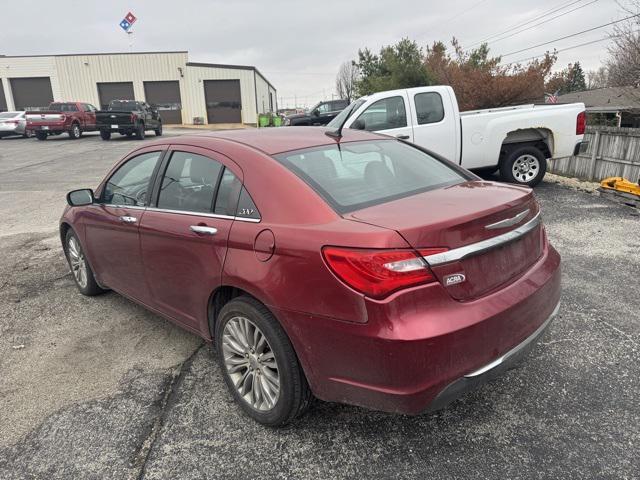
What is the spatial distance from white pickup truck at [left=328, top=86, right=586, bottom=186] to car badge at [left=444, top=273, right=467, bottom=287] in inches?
250

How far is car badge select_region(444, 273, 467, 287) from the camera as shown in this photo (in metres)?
2.14

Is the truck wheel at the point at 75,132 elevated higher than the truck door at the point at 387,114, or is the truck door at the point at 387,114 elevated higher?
the truck door at the point at 387,114

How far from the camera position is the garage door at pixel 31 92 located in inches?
1473

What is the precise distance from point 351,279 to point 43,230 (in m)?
6.68

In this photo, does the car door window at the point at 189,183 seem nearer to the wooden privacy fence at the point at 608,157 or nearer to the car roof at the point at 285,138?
the car roof at the point at 285,138

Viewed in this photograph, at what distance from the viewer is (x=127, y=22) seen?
36719 mm

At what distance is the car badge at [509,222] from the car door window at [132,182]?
2373 mm

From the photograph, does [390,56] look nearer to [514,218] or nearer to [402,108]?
[402,108]

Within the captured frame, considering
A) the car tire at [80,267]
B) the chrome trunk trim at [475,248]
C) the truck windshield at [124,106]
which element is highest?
the truck windshield at [124,106]

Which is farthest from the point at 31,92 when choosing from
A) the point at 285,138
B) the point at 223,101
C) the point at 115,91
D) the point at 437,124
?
the point at 285,138

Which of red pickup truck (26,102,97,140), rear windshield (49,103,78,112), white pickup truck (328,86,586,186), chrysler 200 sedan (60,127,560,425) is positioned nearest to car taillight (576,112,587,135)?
white pickup truck (328,86,586,186)

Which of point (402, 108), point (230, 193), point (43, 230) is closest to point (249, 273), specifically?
point (230, 193)

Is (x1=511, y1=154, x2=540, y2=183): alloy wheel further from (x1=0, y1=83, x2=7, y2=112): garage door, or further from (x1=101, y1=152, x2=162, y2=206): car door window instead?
(x1=0, y1=83, x2=7, y2=112): garage door

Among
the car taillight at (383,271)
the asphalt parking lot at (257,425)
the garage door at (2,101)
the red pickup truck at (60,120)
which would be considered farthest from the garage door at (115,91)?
the car taillight at (383,271)
